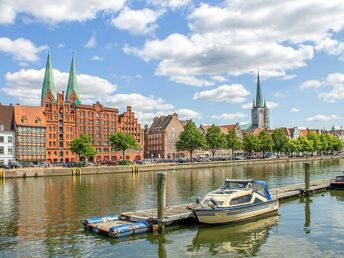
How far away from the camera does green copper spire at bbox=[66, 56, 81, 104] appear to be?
17290 centimetres

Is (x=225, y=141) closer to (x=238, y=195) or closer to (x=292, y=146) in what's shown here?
(x=292, y=146)

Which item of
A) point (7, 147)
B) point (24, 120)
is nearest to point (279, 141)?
point (24, 120)

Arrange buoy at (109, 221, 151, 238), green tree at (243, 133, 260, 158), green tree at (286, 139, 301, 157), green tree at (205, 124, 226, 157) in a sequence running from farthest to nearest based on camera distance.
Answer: green tree at (286, 139, 301, 157)
green tree at (243, 133, 260, 158)
green tree at (205, 124, 226, 157)
buoy at (109, 221, 151, 238)

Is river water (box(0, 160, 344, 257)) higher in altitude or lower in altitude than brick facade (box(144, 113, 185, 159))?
lower

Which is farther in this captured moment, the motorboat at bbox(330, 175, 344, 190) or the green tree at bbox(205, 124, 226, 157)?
the green tree at bbox(205, 124, 226, 157)

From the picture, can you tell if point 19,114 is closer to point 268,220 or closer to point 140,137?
point 140,137

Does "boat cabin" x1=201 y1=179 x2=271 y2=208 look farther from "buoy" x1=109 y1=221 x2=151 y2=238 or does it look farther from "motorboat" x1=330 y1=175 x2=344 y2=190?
"motorboat" x1=330 y1=175 x2=344 y2=190

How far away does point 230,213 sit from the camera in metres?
37.6

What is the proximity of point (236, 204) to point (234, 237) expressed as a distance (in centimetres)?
476

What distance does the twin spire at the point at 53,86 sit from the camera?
168375 mm

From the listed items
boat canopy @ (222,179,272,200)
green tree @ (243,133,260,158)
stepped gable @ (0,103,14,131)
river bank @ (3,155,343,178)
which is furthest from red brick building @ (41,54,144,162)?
boat canopy @ (222,179,272,200)

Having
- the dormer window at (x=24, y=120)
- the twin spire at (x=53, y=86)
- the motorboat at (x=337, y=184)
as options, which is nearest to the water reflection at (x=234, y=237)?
the motorboat at (x=337, y=184)

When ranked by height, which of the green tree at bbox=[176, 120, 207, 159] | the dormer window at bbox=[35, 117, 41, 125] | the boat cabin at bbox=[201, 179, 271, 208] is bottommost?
the boat cabin at bbox=[201, 179, 271, 208]

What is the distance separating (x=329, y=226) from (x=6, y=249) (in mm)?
27049
